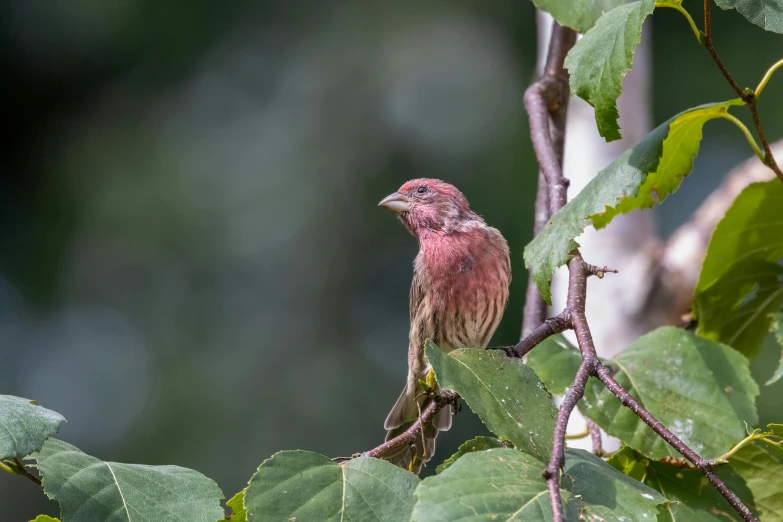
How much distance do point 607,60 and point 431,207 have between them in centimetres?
247

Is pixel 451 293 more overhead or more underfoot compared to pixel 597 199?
more underfoot

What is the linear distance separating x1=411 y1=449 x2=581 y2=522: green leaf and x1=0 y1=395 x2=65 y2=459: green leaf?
32.8 inches

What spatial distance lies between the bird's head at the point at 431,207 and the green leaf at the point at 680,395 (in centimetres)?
160

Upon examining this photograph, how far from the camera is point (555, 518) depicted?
4.73 ft

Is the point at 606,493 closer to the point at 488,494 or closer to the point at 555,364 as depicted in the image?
the point at 488,494

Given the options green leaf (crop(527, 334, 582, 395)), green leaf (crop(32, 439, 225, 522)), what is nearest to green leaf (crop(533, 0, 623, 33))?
green leaf (crop(527, 334, 582, 395))

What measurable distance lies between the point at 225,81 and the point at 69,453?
12356 mm

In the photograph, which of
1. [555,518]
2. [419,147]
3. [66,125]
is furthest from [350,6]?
[555,518]

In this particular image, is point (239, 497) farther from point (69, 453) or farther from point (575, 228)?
point (575, 228)

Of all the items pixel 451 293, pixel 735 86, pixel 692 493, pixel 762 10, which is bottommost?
pixel 692 493

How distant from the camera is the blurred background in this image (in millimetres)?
11703

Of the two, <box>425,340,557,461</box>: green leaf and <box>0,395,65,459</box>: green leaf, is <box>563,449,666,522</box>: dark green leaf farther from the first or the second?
<box>0,395,65,459</box>: green leaf

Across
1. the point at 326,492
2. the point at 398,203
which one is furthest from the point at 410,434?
the point at 398,203

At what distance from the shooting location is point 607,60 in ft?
7.09
